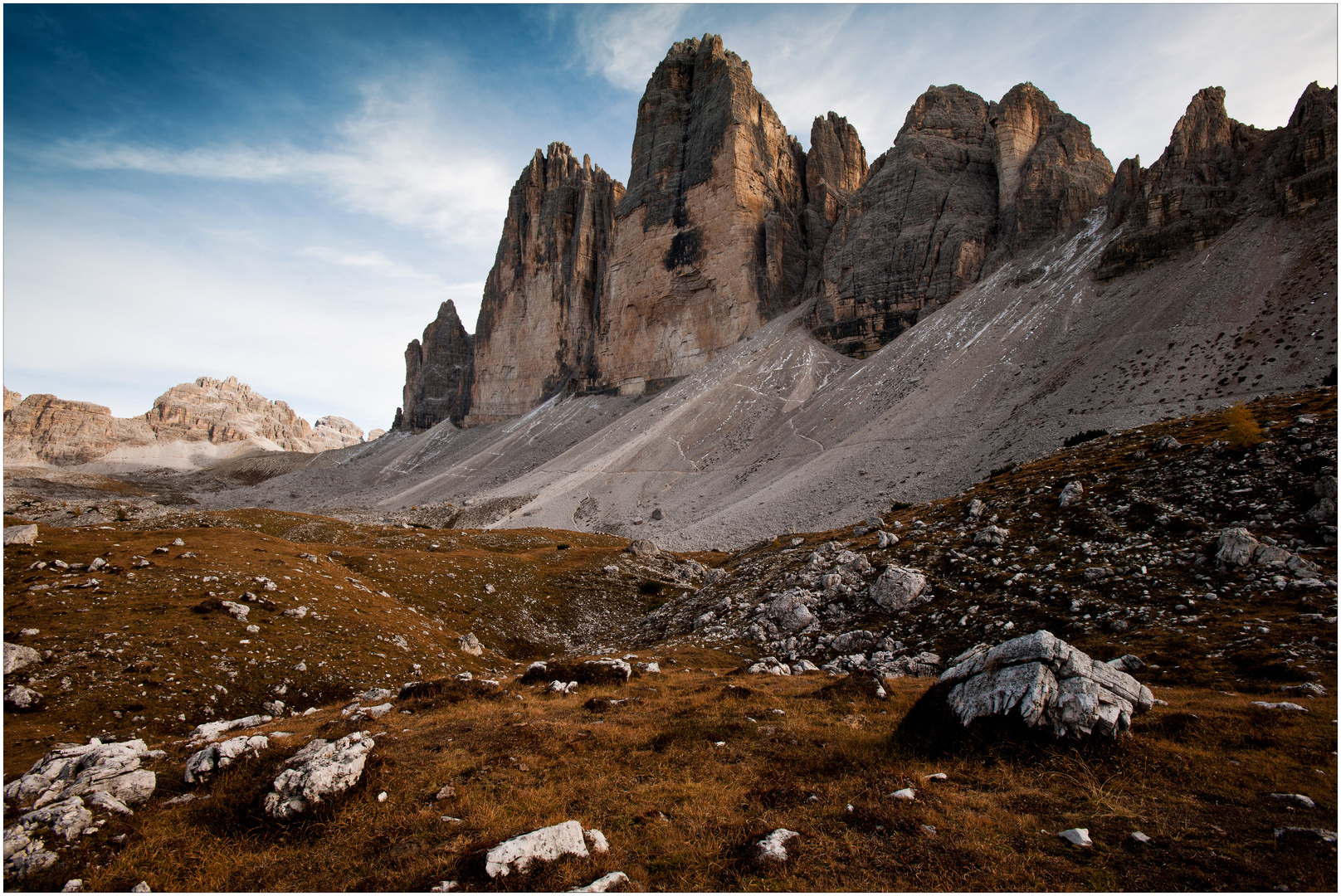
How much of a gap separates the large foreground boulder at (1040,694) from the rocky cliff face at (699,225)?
105 m

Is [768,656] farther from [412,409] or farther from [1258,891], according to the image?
[412,409]

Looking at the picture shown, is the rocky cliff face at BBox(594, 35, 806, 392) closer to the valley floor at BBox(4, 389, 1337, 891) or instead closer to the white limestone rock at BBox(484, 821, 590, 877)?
the valley floor at BBox(4, 389, 1337, 891)

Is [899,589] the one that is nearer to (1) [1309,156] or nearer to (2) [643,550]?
(2) [643,550]

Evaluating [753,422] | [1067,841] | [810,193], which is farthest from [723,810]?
[810,193]

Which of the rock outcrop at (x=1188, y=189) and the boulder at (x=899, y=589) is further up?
the rock outcrop at (x=1188, y=189)

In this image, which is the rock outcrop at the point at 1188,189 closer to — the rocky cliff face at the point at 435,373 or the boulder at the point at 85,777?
the boulder at the point at 85,777

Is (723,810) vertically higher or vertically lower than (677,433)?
lower

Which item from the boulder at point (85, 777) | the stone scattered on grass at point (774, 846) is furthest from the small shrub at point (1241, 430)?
the boulder at point (85, 777)

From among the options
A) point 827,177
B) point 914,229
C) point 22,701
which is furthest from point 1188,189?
point 22,701

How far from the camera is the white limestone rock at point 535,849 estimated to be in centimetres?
686

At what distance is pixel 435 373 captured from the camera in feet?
630

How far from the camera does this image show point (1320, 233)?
55.5m

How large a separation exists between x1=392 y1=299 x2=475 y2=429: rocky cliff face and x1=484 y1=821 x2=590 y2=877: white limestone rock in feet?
604

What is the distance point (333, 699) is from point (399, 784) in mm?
9259
